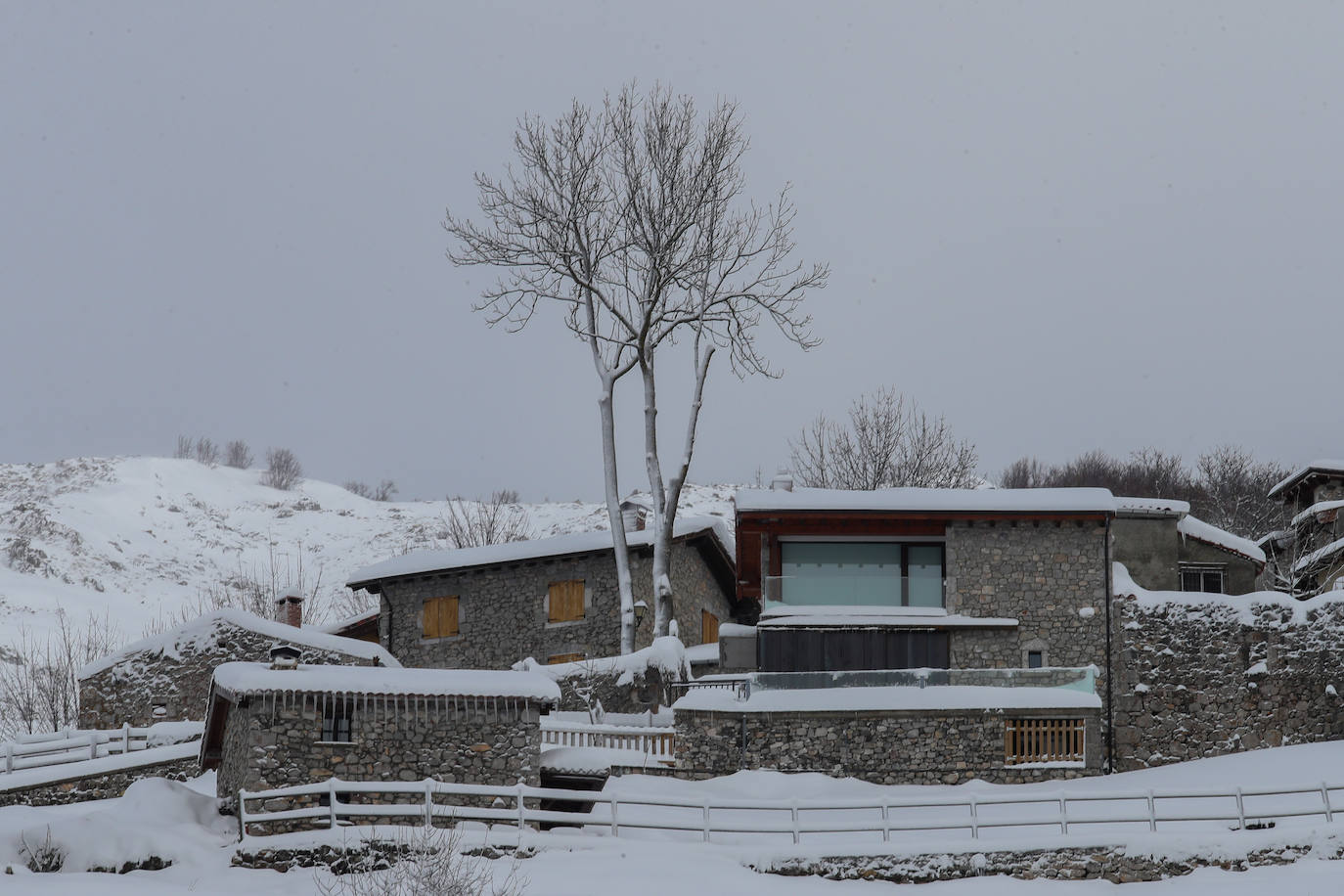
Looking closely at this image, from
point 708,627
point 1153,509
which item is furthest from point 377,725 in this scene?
point 1153,509

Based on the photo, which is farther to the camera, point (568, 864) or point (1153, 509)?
point (1153, 509)

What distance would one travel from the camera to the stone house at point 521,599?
3603 cm

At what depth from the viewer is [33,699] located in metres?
46.1

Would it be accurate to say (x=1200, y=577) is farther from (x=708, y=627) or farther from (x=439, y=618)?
(x=439, y=618)

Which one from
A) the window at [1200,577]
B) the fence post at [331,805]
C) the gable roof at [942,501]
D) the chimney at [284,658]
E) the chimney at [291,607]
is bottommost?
the fence post at [331,805]

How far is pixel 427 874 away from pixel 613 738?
819 centimetres

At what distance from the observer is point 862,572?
102 ft

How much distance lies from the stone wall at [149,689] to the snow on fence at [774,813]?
35.7ft

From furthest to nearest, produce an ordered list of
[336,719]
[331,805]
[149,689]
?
[149,689]
[336,719]
[331,805]

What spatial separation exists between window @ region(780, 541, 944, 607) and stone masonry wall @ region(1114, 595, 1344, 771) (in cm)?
479

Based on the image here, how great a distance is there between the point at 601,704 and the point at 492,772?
7117mm

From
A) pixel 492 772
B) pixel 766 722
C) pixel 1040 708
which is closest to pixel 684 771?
pixel 766 722

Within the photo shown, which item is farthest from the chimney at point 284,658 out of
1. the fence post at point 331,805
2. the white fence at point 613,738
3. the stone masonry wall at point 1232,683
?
the stone masonry wall at point 1232,683

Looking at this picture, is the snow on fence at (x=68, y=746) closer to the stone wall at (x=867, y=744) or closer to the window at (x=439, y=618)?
the window at (x=439, y=618)
